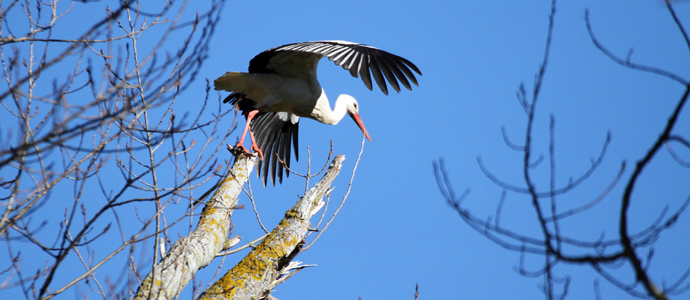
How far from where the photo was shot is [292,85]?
6.79 metres

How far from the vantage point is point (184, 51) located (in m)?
3.34

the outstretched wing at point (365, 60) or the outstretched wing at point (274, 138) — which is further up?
the outstretched wing at point (274, 138)

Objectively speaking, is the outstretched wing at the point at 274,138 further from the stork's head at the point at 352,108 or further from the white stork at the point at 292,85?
the stork's head at the point at 352,108

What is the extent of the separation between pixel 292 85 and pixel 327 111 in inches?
26.2

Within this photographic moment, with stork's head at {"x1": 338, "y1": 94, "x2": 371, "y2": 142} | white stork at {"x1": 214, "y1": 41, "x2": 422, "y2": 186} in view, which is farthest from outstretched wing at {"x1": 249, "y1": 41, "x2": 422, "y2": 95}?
stork's head at {"x1": 338, "y1": 94, "x2": 371, "y2": 142}

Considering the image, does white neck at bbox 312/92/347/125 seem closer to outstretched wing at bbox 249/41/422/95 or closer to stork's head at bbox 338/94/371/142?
stork's head at bbox 338/94/371/142

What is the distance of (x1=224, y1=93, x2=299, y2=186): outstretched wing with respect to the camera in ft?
26.0

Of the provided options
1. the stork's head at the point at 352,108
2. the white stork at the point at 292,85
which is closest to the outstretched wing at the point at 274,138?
the white stork at the point at 292,85

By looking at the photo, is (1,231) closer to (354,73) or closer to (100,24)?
(100,24)

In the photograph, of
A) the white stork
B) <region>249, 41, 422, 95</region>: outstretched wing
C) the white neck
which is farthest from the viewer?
the white neck

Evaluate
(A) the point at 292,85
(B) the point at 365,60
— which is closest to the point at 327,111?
(A) the point at 292,85

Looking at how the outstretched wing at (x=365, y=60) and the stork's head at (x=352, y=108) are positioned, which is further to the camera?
the stork's head at (x=352, y=108)

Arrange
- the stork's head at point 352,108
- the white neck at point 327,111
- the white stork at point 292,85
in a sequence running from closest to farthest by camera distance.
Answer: the white stork at point 292,85, the white neck at point 327,111, the stork's head at point 352,108

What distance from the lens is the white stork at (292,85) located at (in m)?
5.80
